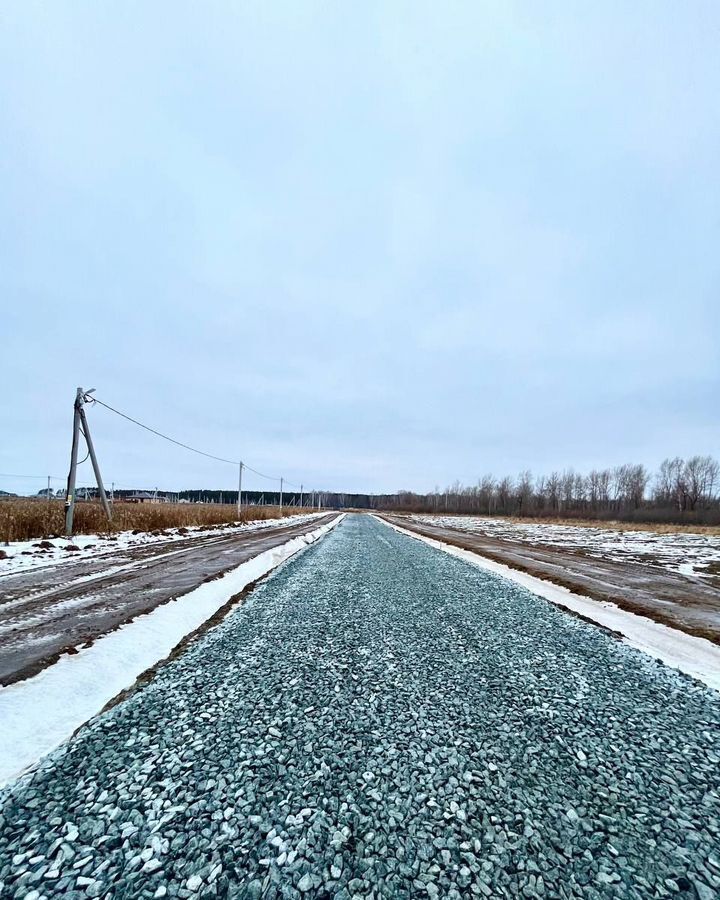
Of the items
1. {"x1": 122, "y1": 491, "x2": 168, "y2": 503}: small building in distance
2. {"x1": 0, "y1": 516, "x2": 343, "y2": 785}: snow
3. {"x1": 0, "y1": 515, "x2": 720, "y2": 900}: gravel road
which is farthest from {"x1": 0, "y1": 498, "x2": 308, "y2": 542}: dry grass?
{"x1": 122, "y1": 491, "x2": 168, "y2": 503}: small building in distance

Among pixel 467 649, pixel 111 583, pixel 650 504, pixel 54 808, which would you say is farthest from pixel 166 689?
pixel 650 504

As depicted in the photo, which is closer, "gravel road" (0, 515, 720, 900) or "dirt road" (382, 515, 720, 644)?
"gravel road" (0, 515, 720, 900)

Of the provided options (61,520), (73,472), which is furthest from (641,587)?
(61,520)

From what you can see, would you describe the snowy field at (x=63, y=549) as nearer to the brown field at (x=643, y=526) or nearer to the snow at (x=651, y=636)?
the snow at (x=651, y=636)

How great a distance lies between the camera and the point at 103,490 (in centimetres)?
2033

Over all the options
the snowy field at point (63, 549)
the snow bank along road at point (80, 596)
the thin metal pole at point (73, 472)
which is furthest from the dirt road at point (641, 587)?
the thin metal pole at point (73, 472)

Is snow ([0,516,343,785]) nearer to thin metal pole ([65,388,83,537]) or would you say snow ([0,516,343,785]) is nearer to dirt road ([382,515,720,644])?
dirt road ([382,515,720,644])

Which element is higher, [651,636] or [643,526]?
[651,636]

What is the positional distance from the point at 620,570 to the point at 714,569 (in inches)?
150

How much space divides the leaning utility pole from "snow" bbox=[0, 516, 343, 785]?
12.8 meters

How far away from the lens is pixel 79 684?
13.3ft

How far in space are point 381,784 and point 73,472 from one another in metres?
19.5

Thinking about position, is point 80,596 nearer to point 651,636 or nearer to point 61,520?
point 651,636

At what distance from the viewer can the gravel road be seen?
6.62ft
